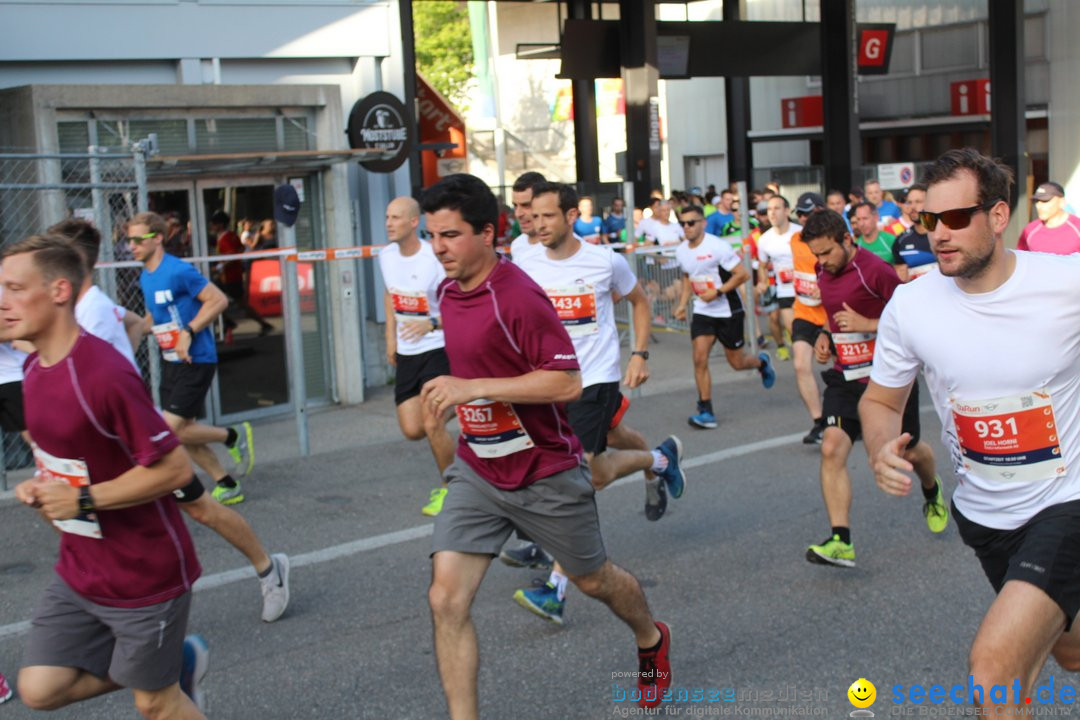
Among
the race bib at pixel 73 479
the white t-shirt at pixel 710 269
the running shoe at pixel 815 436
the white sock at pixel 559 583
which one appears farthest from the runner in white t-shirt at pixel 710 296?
the race bib at pixel 73 479

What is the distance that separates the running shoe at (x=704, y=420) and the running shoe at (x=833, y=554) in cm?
434

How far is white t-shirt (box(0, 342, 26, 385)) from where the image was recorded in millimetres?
7234

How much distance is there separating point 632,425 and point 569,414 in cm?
464

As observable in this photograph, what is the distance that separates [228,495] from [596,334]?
312 cm

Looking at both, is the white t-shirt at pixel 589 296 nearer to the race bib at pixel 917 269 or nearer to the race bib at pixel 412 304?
the race bib at pixel 412 304

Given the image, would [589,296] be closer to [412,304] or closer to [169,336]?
[412,304]

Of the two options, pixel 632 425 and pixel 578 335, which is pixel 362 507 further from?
pixel 632 425

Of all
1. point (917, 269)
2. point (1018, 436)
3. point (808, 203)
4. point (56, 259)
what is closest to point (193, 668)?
point (56, 259)

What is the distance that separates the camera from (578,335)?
280 inches

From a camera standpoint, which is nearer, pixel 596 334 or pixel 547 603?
pixel 547 603

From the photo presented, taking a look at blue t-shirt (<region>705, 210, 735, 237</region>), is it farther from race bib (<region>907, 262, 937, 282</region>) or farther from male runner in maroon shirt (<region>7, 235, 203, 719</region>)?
male runner in maroon shirt (<region>7, 235, 203, 719</region>)

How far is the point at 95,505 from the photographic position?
3.78 meters

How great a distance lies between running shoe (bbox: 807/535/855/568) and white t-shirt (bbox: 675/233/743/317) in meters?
5.04

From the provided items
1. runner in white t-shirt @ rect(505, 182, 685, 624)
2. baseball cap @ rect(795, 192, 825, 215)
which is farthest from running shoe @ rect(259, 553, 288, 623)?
baseball cap @ rect(795, 192, 825, 215)
